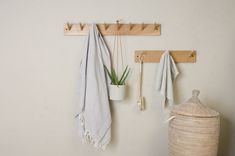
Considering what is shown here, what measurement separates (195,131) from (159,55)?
557 millimetres

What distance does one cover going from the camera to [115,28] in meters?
1.58

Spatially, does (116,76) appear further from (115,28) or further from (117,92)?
(115,28)

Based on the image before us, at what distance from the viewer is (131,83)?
1.63 meters

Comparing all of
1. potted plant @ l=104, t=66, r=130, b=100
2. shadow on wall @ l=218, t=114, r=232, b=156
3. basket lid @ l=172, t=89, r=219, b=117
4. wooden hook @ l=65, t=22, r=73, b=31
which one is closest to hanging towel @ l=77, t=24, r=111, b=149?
potted plant @ l=104, t=66, r=130, b=100

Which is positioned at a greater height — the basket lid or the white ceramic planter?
the white ceramic planter

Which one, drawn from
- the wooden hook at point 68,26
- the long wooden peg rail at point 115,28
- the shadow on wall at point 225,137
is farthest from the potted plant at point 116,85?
the shadow on wall at point 225,137

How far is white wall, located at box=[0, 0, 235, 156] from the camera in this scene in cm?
159

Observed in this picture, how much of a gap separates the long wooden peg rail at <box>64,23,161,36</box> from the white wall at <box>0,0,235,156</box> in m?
0.04

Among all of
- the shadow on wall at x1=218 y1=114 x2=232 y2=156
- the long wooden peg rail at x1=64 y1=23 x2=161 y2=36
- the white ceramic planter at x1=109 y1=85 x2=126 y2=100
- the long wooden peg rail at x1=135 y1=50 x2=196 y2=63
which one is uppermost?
the long wooden peg rail at x1=64 y1=23 x2=161 y2=36

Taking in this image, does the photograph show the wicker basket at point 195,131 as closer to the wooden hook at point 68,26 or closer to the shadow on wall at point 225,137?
the shadow on wall at point 225,137

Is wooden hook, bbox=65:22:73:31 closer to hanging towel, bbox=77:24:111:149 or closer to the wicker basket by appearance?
hanging towel, bbox=77:24:111:149

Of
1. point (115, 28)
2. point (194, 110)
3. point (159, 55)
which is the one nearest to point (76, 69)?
point (115, 28)

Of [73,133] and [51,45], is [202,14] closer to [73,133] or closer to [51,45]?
[51,45]

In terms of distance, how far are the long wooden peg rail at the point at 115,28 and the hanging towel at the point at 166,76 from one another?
0.19 metres
